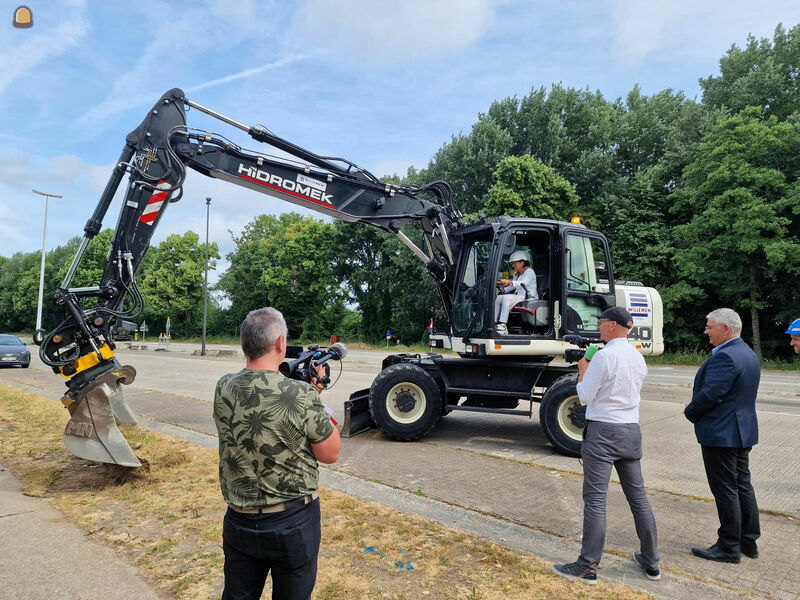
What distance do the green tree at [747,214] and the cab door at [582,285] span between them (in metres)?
19.2

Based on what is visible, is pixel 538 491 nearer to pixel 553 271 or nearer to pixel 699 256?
pixel 553 271

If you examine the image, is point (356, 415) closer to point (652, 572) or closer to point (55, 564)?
point (55, 564)

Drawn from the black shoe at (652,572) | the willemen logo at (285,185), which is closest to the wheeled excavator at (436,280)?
the willemen logo at (285,185)

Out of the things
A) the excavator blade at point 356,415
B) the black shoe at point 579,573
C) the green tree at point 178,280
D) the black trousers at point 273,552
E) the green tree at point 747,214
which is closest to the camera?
the black trousers at point 273,552

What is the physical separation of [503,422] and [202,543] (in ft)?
20.8

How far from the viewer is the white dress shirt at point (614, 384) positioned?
11.8ft

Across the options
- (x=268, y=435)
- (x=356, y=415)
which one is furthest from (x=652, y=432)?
(x=268, y=435)

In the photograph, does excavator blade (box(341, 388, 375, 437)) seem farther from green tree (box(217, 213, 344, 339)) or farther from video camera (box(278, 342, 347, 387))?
green tree (box(217, 213, 344, 339))

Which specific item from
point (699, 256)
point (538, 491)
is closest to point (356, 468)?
point (538, 491)

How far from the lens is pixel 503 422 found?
947cm

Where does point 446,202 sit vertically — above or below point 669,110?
below

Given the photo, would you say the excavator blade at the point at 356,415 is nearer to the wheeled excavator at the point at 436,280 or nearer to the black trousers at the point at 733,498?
the wheeled excavator at the point at 436,280

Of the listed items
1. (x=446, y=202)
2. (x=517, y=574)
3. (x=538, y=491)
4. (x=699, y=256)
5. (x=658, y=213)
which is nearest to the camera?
(x=517, y=574)

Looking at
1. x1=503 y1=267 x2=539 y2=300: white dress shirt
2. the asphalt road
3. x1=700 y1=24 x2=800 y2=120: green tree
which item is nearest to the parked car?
the asphalt road
